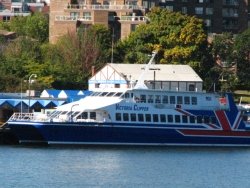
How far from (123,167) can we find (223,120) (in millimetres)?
19516

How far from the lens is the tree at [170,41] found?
160 metres

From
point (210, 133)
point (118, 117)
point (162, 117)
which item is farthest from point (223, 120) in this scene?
point (118, 117)

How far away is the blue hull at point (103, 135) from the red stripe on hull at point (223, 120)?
2451 mm

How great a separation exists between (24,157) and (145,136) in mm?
14127

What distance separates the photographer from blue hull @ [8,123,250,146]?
109812mm

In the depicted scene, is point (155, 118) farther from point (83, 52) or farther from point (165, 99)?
point (83, 52)

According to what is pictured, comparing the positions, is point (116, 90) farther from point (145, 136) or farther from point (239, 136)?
point (239, 136)

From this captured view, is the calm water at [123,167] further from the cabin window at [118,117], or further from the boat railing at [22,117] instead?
the cabin window at [118,117]

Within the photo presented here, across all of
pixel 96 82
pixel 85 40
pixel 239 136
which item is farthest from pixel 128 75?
pixel 239 136

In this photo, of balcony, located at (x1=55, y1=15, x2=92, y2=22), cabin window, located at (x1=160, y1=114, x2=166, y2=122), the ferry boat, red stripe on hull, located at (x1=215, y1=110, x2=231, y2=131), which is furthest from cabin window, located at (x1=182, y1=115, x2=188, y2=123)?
balcony, located at (x1=55, y1=15, x2=92, y2=22)

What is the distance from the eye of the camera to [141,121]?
112 m

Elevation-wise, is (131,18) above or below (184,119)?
above

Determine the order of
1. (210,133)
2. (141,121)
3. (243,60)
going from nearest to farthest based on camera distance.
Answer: (141,121) < (210,133) < (243,60)

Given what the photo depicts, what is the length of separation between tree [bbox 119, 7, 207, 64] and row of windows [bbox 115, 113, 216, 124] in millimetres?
44680
